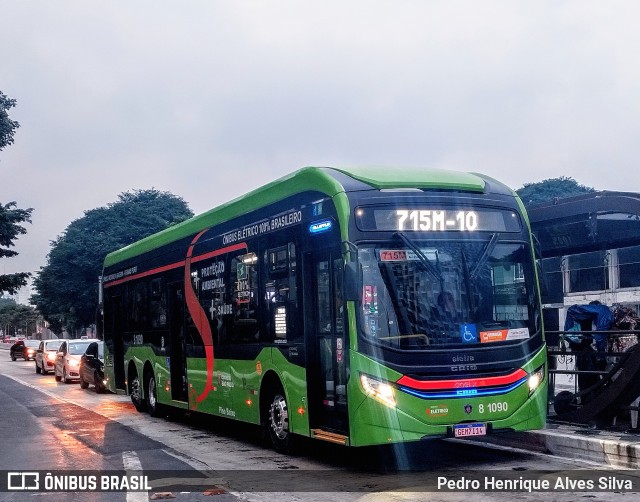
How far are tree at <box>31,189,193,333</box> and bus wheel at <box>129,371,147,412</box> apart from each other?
1798 inches

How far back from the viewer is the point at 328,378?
→ 1059 cm

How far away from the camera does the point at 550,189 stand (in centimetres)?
7788

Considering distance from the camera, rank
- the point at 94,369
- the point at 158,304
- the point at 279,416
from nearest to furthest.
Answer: the point at 279,416 → the point at 158,304 → the point at 94,369

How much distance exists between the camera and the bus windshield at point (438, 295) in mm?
9812

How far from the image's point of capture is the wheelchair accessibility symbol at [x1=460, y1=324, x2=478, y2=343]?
1003 cm

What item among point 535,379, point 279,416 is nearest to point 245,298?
point 279,416

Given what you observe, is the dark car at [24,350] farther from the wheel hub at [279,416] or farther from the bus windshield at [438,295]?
the bus windshield at [438,295]

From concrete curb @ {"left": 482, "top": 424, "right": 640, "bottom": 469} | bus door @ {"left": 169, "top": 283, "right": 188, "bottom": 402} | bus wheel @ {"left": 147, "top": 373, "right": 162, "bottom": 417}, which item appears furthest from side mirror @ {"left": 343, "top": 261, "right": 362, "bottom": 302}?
bus wheel @ {"left": 147, "top": 373, "right": 162, "bottom": 417}

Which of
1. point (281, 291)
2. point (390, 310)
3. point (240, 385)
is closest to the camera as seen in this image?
point (390, 310)

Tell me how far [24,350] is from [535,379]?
5816 centimetres

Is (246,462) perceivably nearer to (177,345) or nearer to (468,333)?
(468,333)

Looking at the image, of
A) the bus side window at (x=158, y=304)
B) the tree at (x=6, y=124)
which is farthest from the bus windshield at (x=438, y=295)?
the tree at (x=6, y=124)

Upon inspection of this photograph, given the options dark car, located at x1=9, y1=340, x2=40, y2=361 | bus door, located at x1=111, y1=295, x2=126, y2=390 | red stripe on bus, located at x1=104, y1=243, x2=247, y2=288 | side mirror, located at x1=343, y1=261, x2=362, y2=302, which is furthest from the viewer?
dark car, located at x1=9, y1=340, x2=40, y2=361

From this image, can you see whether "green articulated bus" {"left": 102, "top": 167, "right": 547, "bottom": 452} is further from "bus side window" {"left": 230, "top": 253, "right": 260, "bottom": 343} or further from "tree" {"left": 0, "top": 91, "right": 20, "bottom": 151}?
"tree" {"left": 0, "top": 91, "right": 20, "bottom": 151}
